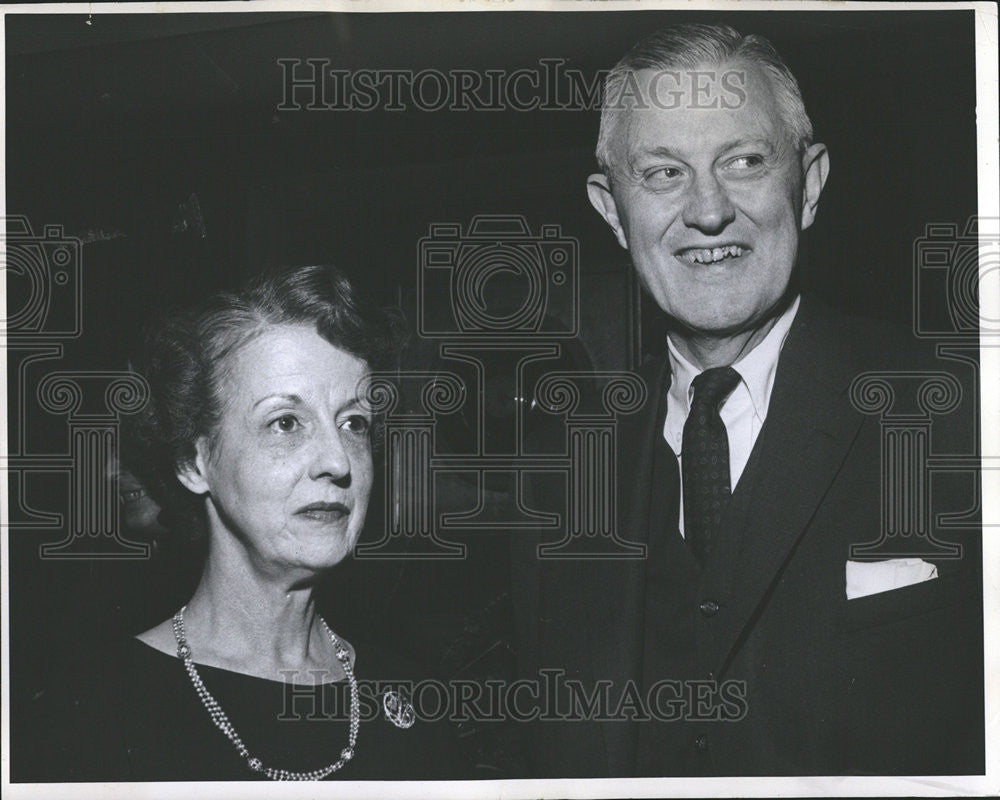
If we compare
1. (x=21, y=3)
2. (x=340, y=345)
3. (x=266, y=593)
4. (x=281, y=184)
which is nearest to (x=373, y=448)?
(x=340, y=345)

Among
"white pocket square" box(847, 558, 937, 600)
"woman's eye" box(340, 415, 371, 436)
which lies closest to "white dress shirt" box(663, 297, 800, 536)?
"white pocket square" box(847, 558, 937, 600)

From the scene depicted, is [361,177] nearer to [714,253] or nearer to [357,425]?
[357,425]

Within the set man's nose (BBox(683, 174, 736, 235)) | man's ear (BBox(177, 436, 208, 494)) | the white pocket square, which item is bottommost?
the white pocket square

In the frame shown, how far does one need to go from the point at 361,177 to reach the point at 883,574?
1.13 meters

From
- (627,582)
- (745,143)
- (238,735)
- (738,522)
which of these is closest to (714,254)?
(745,143)

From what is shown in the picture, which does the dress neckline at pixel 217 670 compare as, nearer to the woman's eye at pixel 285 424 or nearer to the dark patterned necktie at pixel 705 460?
the woman's eye at pixel 285 424

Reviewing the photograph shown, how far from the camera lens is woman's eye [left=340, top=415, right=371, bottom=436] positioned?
1.84 metres

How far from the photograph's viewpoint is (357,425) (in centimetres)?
184

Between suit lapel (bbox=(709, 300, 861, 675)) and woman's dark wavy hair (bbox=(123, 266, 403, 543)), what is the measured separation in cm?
66

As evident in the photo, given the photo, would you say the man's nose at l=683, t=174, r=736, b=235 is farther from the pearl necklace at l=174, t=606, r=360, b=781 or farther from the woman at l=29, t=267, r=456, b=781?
the pearl necklace at l=174, t=606, r=360, b=781

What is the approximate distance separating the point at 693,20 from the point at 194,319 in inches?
39.7

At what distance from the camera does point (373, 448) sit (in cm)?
186

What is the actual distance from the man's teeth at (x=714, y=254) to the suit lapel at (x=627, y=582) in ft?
0.60

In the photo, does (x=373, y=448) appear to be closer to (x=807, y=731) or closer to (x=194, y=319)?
(x=194, y=319)
